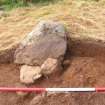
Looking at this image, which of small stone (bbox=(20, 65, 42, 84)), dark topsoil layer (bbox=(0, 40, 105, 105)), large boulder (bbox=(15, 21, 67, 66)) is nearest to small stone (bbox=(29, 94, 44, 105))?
dark topsoil layer (bbox=(0, 40, 105, 105))

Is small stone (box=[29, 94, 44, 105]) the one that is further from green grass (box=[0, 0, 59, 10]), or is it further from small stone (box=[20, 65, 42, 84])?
green grass (box=[0, 0, 59, 10])

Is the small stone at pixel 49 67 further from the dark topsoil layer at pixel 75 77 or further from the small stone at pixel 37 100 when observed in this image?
the small stone at pixel 37 100

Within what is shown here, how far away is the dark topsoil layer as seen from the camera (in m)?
3.96

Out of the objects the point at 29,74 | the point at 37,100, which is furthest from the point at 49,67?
the point at 37,100

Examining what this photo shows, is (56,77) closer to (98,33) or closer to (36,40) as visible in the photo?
(36,40)

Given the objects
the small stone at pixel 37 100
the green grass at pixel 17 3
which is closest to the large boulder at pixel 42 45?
the small stone at pixel 37 100

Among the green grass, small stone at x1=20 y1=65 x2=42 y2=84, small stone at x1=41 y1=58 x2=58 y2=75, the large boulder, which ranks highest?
the large boulder

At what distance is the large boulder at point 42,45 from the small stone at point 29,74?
2.7 inches

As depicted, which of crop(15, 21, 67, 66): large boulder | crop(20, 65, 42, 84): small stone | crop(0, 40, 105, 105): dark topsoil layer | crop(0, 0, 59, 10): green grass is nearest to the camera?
crop(0, 40, 105, 105): dark topsoil layer

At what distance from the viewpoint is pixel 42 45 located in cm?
443

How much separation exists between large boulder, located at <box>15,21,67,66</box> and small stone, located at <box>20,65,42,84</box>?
69 millimetres

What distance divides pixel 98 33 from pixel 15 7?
2.08m

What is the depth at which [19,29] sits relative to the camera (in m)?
5.23

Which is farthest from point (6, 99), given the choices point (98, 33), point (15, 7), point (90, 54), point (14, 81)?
point (15, 7)
